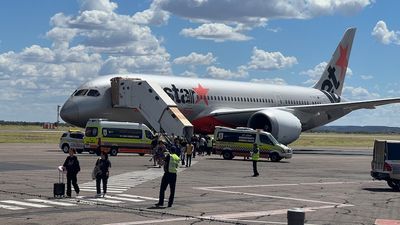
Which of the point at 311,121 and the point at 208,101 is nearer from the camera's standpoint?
the point at 208,101

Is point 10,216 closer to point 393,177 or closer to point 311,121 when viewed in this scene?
point 393,177

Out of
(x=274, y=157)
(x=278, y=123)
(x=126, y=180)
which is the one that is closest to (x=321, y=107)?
(x=278, y=123)

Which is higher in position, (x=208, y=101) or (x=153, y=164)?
(x=208, y=101)

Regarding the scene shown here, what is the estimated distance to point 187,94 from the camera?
51750mm

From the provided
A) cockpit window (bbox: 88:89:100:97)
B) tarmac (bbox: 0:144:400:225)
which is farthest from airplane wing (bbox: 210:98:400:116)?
tarmac (bbox: 0:144:400:225)

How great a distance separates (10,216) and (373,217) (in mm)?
9007

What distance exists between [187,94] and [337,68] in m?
23.6

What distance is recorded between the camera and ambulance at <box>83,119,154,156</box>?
45.2 m

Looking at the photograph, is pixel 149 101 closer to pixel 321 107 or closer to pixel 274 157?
pixel 274 157

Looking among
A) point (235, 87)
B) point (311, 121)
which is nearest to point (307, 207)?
point (235, 87)

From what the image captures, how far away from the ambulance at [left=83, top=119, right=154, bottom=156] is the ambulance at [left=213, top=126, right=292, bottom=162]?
4.59 metres

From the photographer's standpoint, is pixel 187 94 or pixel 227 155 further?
pixel 187 94

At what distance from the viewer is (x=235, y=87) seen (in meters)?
58.0

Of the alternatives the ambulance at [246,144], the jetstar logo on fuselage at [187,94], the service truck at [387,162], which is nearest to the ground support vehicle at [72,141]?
the jetstar logo on fuselage at [187,94]
